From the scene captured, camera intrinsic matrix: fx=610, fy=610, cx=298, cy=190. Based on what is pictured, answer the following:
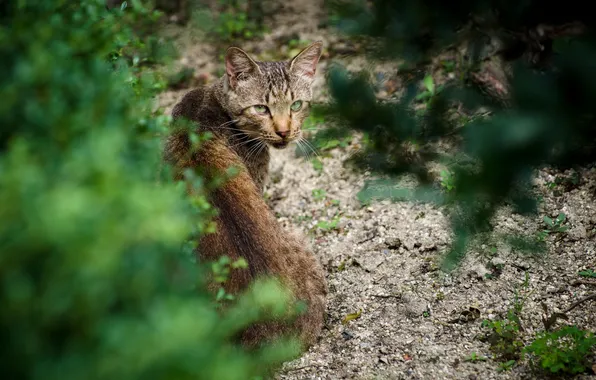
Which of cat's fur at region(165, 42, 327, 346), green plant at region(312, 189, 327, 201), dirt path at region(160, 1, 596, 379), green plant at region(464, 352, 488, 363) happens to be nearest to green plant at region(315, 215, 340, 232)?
dirt path at region(160, 1, 596, 379)

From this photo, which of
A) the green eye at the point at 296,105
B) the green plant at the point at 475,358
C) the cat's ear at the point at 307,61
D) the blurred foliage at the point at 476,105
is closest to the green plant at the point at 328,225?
the green eye at the point at 296,105

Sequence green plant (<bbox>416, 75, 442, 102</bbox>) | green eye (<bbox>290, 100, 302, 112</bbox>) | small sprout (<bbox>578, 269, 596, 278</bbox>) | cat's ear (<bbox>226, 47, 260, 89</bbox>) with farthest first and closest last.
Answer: green plant (<bbox>416, 75, 442, 102</bbox>), green eye (<bbox>290, 100, 302, 112</bbox>), cat's ear (<bbox>226, 47, 260, 89</bbox>), small sprout (<bbox>578, 269, 596, 278</bbox>)

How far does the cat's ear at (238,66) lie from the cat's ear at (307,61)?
0.93 feet

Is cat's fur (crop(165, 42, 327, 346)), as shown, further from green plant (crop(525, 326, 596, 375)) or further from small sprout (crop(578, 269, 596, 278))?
small sprout (crop(578, 269, 596, 278))

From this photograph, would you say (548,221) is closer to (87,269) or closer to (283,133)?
(283,133)

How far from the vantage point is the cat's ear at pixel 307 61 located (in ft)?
13.1

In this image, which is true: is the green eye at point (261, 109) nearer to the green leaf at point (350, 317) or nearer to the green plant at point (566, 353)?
the green leaf at point (350, 317)

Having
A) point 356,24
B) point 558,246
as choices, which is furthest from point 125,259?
point 558,246

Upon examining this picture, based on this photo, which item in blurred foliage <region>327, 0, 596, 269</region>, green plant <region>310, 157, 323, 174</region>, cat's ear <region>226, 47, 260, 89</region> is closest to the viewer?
blurred foliage <region>327, 0, 596, 269</region>

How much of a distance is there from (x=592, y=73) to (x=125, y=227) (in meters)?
1.23

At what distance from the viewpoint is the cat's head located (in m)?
3.85

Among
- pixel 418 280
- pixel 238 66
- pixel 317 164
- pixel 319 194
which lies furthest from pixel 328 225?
pixel 238 66

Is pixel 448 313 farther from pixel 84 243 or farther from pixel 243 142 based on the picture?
pixel 84 243

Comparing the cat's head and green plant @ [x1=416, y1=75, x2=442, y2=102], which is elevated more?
the cat's head
